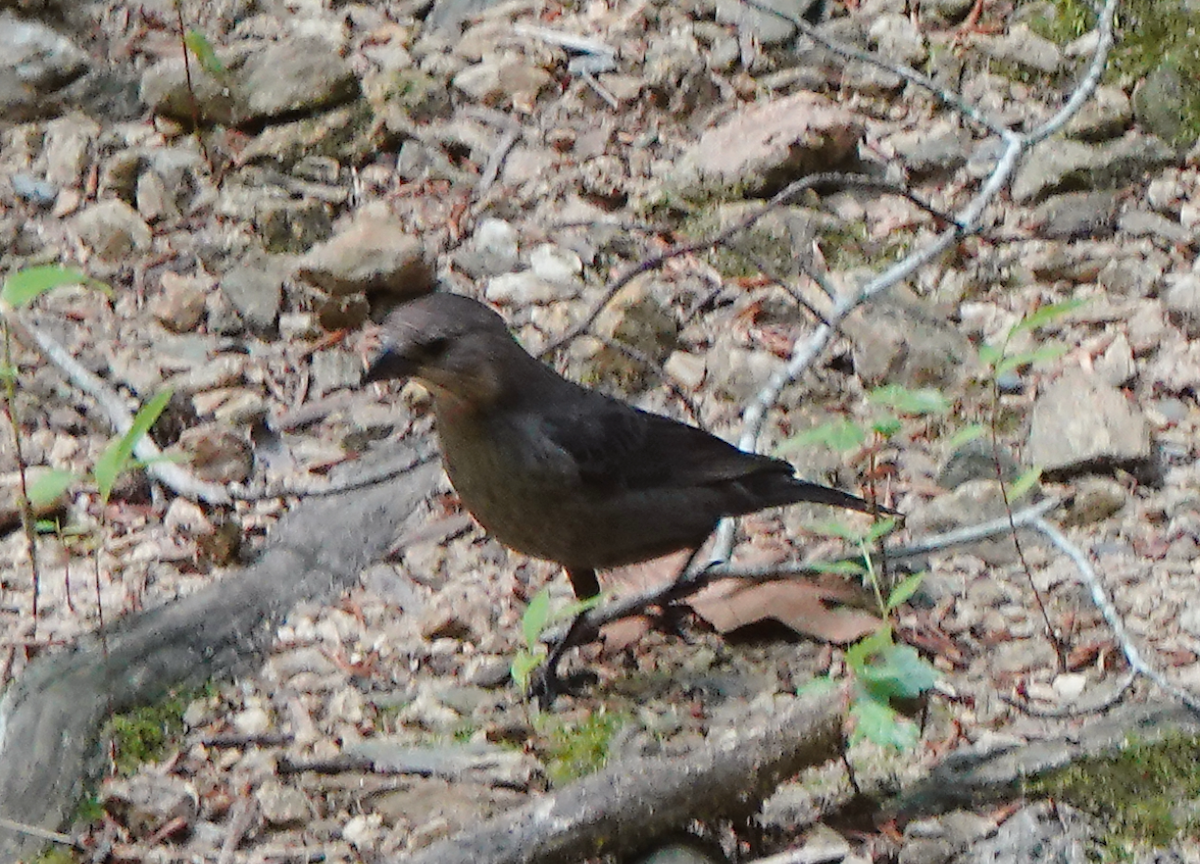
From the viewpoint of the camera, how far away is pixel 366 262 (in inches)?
201

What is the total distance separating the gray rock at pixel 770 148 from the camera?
5.48 metres

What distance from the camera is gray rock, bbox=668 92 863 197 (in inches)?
216

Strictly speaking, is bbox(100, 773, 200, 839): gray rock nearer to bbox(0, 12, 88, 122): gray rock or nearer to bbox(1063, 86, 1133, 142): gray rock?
bbox(0, 12, 88, 122): gray rock

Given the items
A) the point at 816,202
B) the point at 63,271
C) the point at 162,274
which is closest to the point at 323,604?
the point at 63,271

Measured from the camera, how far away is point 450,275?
541cm

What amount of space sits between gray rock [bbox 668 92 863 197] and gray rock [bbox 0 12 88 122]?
7.64 feet

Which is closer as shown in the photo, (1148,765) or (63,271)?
(63,271)

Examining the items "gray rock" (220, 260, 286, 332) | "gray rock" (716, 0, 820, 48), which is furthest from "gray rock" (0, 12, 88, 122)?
"gray rock" (716, 0, 820, 48)

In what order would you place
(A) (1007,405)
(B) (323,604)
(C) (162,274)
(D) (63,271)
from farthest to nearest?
(C) (162,274), (A) (1007,405), (B) (323,604), (D) (63,271)

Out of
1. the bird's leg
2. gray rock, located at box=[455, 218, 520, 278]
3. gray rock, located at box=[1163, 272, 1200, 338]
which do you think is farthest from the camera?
gray rock, located at box=[455, 218, 520, 278]

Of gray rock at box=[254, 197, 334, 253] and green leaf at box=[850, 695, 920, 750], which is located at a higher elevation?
green leaf at box=[850, 695, 920, 750]

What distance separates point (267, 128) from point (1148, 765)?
3.95 metres

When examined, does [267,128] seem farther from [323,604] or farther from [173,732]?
[173,732]

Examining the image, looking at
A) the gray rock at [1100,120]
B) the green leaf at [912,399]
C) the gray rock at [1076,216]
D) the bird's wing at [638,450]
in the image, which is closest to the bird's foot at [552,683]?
the bird's wing at [638,450]
